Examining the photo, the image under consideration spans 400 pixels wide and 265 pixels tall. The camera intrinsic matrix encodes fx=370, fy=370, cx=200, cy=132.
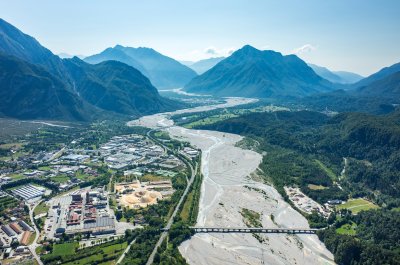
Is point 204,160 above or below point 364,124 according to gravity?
below

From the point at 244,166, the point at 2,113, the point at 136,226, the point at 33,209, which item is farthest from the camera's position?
the point at 2,113

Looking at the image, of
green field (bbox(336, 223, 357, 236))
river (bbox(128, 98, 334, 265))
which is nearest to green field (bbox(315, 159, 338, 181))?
river (bbox(128, 98, 334, 265))

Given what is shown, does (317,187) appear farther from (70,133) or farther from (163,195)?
(70,133)

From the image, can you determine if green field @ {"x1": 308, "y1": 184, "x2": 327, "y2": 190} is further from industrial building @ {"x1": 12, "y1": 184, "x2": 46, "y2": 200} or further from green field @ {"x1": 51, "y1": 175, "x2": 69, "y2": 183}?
industrial building @ {"x1": 12, "y1": 184, "x2": 46, "y2": 200}

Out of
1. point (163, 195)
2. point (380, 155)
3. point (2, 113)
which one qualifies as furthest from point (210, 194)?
point (2, 113)

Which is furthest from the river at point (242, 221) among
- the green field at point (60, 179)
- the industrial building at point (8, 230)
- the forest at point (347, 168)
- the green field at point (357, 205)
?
the green field at point (60, 179)

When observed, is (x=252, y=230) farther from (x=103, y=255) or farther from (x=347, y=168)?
(x=347, y=168)

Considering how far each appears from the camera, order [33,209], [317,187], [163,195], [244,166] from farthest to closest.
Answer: [244,166], [317,187], [163,195], [33,209]
